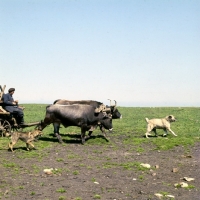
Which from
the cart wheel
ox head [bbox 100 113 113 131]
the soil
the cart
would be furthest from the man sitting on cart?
ox head [bbox 100 113 113 131]

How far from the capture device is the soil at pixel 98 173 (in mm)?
9914

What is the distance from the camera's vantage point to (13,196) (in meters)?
9.49

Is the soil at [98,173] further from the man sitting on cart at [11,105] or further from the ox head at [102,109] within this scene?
the man sitting on cart at [11,105]

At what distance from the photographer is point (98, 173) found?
1210cm

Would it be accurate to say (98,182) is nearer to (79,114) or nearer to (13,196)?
(13,196)

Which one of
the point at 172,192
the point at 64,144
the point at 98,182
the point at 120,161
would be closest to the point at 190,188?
the point at 172,192

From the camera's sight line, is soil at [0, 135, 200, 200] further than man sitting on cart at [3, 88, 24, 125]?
No

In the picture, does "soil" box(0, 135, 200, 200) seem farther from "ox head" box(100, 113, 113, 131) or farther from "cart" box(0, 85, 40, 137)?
"cart" box(0, 85, 40, 137)

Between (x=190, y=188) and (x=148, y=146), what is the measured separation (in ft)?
21.3

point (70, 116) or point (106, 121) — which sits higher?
point (70, 116)

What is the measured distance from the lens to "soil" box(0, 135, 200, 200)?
9.91m

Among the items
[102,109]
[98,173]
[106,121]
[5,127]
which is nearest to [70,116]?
[102,109]

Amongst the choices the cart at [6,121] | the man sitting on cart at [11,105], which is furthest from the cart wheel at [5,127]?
the man sitting on cart at [11,105]

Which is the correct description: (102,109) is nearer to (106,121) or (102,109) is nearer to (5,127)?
(106,121)
